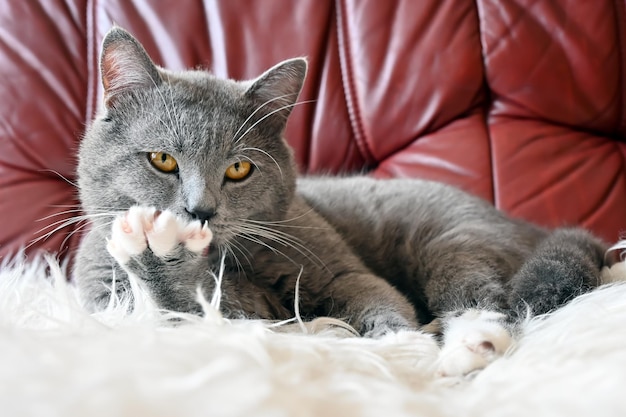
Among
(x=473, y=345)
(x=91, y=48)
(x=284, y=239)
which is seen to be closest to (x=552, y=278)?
(x=473, y=345)

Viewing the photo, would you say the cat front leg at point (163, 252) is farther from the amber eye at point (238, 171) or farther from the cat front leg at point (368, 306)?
the cat front leg at point (368, 306)

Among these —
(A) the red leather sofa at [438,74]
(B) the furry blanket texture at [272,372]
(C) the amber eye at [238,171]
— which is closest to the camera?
(B) the furry blanket texture at [272,372]

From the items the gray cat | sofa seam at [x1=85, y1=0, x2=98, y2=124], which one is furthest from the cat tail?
sofa seam at [x1=85, y1=0, x2=98, y2=124]

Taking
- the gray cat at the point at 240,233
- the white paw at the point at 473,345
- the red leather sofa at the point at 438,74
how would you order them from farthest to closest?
the red leather sofa at the point at 438,74 < the gray cat at the point at 240,233 < the white paw at the point at 473,345

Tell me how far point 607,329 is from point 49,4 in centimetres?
146

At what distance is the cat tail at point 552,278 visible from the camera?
2.99 ft

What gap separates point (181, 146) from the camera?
0.93 metres

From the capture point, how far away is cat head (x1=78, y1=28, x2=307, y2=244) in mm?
921

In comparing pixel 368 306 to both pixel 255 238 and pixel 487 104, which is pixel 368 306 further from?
pixel 487 104

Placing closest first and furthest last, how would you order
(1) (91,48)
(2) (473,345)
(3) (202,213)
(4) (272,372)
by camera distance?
(4) (272,372) < (2) (473,345) < (3) (202,213) < (1) (91,48)

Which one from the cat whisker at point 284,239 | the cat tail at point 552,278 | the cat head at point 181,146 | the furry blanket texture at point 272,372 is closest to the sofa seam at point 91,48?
the cat head at point 181,146

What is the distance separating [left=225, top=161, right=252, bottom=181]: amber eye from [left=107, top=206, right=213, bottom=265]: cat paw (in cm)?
17

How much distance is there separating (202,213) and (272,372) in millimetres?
382

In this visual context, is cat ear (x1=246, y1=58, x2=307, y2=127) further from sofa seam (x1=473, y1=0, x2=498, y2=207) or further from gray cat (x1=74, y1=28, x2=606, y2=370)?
sofa seam (x1=473, y1=0, x2=498, y2=207)
